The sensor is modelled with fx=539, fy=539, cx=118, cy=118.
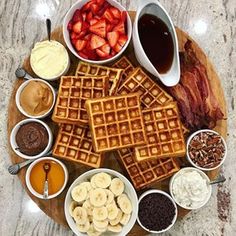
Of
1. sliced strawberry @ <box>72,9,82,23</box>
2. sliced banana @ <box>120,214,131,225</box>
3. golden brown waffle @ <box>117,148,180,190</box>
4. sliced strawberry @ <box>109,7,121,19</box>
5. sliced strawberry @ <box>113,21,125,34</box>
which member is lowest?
sliced banana @ <box>120,214,131,225</box>

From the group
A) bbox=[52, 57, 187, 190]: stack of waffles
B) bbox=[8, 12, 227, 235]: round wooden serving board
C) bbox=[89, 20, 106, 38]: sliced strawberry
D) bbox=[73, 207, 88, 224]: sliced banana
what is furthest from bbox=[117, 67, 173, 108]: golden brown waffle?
bbox=[73, 207, 88, 224]: sliced banana

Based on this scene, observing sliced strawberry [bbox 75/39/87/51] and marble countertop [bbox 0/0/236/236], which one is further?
marble countertop [bbox 0/0/236/236]

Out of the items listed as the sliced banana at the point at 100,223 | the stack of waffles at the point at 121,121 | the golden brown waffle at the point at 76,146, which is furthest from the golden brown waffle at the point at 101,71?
the sliced banana at the point at 100,223

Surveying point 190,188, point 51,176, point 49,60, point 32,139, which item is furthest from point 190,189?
point 49,60

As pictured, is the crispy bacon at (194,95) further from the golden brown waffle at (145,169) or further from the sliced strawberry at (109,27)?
the sliced strawberry at (109,27)

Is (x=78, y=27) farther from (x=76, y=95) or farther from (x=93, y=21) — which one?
(x=76, y=95)

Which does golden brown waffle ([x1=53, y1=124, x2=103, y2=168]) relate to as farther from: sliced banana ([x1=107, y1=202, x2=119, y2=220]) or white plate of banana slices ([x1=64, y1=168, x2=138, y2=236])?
sliced banana ([x1=107, y1=202, x2=119, y2=220])
